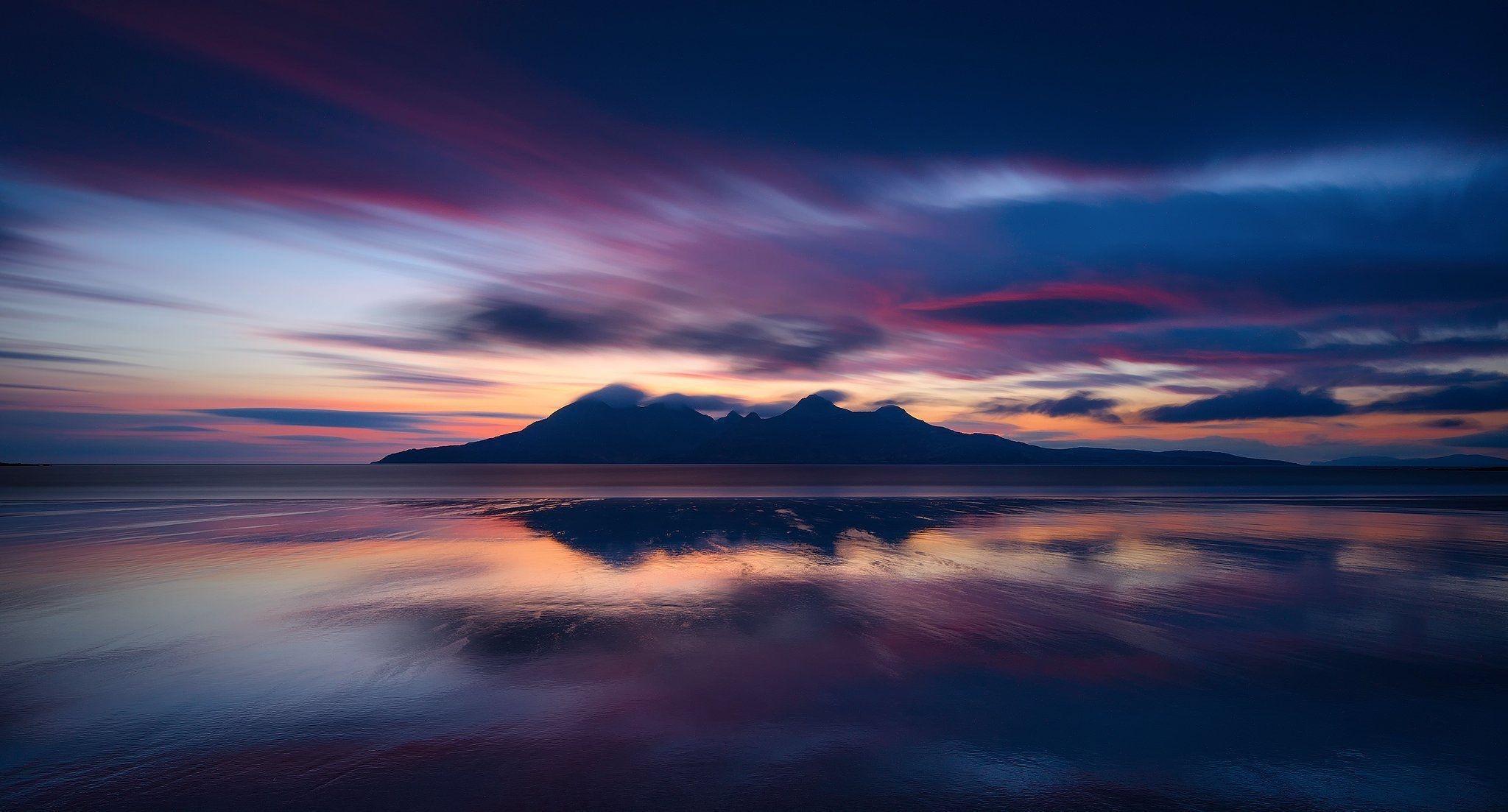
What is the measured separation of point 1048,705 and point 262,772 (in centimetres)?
798

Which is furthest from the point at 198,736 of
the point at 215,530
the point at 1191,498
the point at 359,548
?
the point at 1191,498

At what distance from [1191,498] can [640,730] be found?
51.3 meters

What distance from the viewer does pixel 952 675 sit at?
8.86 m

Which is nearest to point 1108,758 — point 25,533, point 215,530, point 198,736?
point 198,736

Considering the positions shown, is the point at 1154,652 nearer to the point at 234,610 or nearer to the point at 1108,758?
the point at 1108,758

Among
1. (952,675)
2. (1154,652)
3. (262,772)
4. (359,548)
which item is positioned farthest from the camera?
(359,548)

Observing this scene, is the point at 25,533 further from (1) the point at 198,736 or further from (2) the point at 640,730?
(2) the point at 640,730

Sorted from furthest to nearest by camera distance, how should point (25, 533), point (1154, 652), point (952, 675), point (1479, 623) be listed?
point (25, 533) → point (1479, 623) → point (1154, 652) → point (952, 675)

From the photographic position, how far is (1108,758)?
6480 millimetres

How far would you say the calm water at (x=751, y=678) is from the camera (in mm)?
5980

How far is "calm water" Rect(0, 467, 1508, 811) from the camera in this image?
19.6 ft

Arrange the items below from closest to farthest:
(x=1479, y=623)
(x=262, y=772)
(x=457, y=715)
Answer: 1. (x=262, y=772)
2. (x=457, y=715)
3. (x=1479, y=623)

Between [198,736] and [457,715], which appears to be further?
[457,715]

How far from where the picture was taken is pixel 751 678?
8727 millimetres
